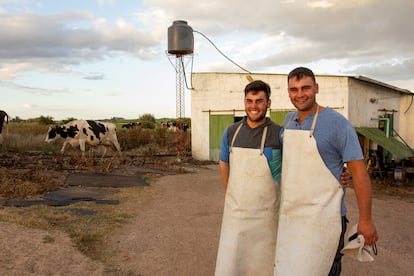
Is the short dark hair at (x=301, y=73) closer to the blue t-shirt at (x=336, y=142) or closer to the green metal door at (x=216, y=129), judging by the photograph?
the blue t-shirt at (x=336, y=142)

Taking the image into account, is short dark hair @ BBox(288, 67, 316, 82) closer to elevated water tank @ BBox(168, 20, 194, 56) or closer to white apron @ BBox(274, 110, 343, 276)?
white apron @ BBox(274, 110, 343, 276)

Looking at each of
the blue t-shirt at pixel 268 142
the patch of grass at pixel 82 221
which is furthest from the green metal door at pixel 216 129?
the blue t-shirt at pixel 268 142

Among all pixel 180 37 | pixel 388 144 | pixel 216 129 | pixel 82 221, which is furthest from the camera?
pixel 216 129

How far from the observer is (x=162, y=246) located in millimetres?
5516

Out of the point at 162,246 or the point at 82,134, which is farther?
the point at 82,134

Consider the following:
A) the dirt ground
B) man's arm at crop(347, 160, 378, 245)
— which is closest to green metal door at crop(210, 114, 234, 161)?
the dirt ground

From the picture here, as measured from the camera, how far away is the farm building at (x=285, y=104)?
13719 millimetres

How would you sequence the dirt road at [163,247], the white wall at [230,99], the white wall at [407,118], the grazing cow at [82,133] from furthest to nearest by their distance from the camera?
the white wall at [407,118] < the grazing cow at [82,133] < the white wall at [230,99] < the dirt road at [163,247]

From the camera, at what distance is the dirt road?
15.1 feet

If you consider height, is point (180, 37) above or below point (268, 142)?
above

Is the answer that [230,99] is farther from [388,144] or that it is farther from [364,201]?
[364,201]

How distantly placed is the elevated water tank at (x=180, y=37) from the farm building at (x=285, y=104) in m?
1.50

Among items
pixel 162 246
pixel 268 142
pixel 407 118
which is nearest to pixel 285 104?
pixel 407 118

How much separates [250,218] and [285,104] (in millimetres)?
12504
